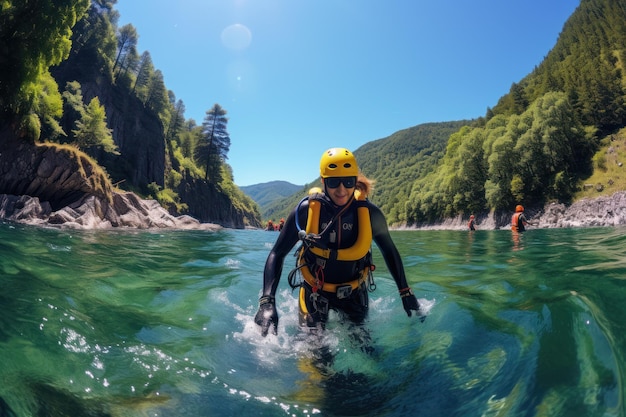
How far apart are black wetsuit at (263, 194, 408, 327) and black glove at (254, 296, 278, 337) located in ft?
0.58

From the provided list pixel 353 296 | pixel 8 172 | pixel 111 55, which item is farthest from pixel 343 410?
pixel 111 55

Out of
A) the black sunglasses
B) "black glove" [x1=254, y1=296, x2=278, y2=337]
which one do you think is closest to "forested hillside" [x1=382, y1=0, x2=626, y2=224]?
the black sunglasses

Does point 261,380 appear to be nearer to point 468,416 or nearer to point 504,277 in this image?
point 468,416

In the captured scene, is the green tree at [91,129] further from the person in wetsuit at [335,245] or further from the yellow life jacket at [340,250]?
the yellow life jacket at [340,250]

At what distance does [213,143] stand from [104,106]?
27.5 m

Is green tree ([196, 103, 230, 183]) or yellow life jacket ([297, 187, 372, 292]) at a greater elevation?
green tree ([196, 103, 230, 183])

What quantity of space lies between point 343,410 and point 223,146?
269 ft

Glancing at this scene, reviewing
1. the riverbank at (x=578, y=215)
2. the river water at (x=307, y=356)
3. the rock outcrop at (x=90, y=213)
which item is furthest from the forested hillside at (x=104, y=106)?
the riverbank at (x=578, y=215)

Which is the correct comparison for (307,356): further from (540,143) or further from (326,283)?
(540,143)

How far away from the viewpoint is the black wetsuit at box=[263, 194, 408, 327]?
14.4 feet

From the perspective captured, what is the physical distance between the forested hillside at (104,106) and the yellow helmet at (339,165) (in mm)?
24874

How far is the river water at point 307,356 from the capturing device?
222cm

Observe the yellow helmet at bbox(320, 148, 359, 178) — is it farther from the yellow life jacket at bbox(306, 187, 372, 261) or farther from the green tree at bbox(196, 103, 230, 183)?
the green tree at bbox(196, 103, 230, 183)

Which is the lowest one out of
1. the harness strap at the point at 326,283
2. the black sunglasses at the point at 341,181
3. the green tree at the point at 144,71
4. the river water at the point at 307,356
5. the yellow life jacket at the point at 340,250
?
the river water at the point at 307,356
